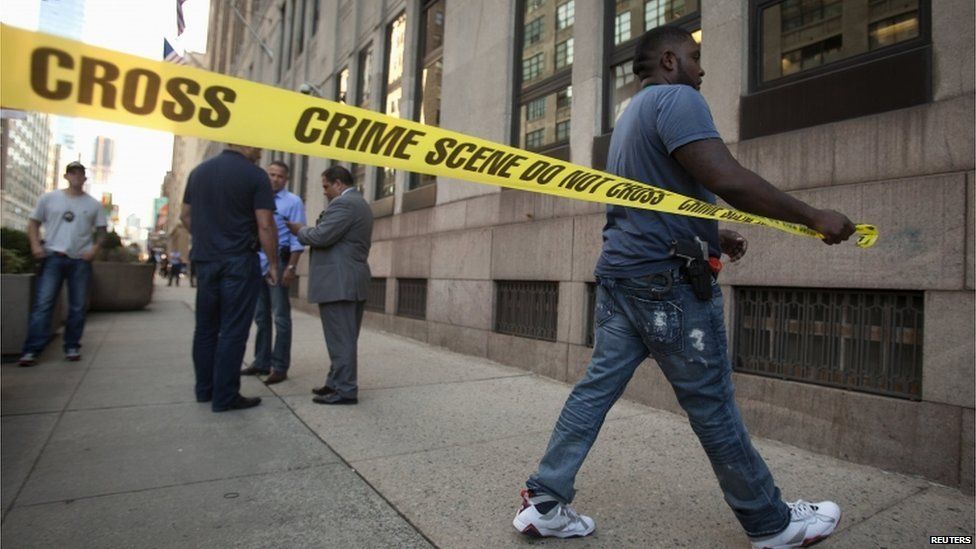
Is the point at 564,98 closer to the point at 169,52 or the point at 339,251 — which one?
the point at 339,251

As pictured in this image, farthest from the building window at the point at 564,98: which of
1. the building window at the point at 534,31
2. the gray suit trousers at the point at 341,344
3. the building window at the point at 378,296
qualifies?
the building window at the point at 378,296

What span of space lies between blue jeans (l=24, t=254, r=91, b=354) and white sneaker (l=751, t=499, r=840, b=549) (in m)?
6.23

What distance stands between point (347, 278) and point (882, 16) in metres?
3.91

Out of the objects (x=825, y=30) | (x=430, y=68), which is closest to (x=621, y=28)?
(x=825, y=30)

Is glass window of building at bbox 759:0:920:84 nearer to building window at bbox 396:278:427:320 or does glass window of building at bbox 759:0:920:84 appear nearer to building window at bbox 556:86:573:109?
building window at bbox 556:86:573:109

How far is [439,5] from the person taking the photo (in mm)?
8758

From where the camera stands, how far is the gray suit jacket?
4.10 metres

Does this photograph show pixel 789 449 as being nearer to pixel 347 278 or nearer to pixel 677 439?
pixel 677 439

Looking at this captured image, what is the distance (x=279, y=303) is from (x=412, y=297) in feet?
11.0

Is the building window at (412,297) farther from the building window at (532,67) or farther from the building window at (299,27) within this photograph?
the building window at (299,27)

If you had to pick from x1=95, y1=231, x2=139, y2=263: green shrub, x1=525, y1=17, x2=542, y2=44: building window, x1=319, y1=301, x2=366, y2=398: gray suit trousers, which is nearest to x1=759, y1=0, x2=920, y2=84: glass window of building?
x1=525, y1=17, x2=542, y2=44: building window

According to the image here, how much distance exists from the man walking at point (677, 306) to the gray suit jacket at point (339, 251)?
246 centimetres

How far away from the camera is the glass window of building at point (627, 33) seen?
198 inches

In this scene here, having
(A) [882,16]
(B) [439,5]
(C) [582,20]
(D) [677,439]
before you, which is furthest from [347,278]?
(B) [439,5]
